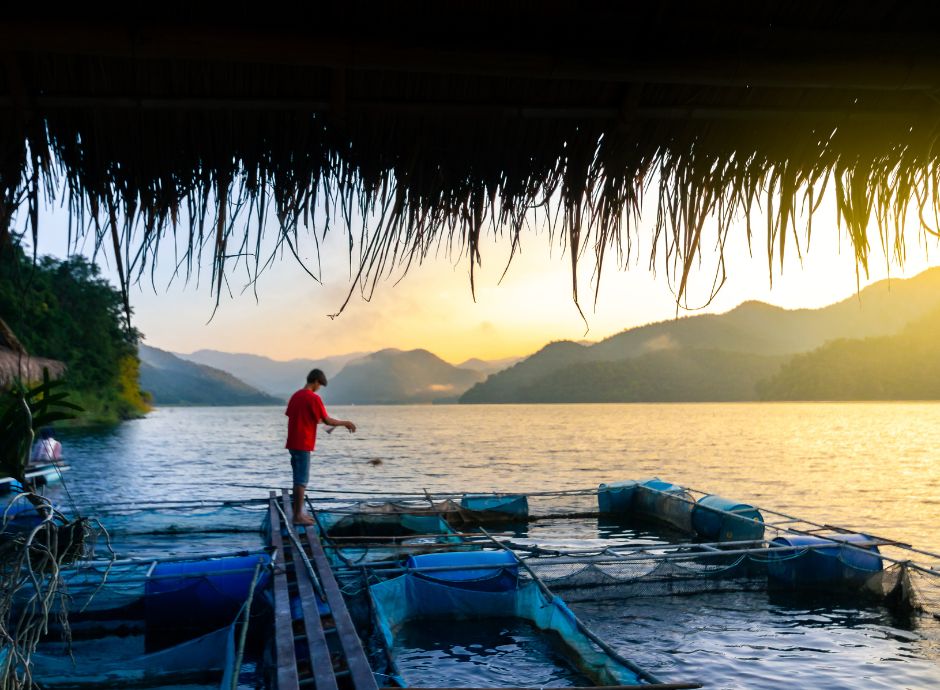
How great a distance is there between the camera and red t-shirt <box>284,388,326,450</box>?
10.7 metres

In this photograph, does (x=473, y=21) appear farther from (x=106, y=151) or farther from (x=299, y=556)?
(x=299, y=556)

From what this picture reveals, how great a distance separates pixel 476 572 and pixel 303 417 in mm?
3274

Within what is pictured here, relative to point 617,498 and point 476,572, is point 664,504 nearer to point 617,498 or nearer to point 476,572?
point 617,498

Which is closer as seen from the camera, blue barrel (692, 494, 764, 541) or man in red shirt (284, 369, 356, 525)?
man in red shirt (284, 369, 356, 525)

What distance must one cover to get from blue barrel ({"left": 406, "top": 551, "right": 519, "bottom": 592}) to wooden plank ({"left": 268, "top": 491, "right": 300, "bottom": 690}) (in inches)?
74.3

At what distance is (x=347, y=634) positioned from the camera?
236 inches

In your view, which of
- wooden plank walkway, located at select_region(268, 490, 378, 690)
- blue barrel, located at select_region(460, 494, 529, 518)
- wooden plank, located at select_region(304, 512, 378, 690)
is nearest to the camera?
wooden plank, located at select_region(304, 512, 378, 690)

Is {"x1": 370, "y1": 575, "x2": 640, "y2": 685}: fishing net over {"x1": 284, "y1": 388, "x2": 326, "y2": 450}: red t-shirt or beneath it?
beneath

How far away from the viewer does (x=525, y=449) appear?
2244 inches

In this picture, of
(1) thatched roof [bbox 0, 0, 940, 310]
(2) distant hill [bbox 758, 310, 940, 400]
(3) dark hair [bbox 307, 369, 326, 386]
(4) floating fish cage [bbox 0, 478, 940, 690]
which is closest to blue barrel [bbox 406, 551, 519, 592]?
(4) floating fish cage [bbox 0, 478, 940, 690]

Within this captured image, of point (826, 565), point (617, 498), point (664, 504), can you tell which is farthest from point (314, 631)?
point (617, 498)

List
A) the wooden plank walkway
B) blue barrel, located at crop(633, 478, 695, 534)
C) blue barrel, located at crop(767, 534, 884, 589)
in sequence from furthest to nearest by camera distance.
Answer: blue barrel, located at crop(633, 478, 695, 534)
blue barrel, located at crop(767, 534, 884, 589)
the wooden plank walkway

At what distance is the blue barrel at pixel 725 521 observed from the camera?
560 inches

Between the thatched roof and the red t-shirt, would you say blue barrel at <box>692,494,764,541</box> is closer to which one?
the red t-shirt
